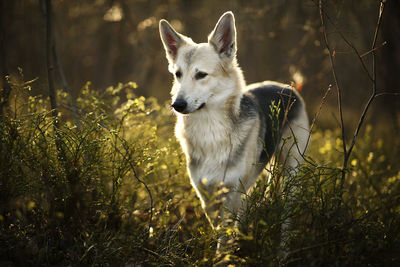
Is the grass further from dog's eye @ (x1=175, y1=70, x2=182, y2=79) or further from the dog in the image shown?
dog's eye @ (x1=175, y1=70, x2=182, y2=79)

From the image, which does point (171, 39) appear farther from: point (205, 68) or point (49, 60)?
point (49, 60)

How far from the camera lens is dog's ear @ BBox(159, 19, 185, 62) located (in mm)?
3211

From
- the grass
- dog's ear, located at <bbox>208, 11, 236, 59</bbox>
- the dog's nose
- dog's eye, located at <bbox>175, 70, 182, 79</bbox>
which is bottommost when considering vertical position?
the grass

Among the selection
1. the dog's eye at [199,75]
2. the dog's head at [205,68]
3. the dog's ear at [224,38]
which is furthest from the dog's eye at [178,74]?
the dog's ear at [224,38]

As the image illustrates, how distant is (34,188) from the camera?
2127mm

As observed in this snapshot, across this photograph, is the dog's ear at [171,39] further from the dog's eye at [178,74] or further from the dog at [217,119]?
the dog's eye at [178,74]

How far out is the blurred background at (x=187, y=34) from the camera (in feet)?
22.4

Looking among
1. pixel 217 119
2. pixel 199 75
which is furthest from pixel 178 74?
pixel 217 119

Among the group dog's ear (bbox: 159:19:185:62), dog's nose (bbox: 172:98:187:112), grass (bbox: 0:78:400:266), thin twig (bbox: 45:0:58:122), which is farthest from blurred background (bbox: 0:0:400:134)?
grass (bbox: 0:78:400:266)

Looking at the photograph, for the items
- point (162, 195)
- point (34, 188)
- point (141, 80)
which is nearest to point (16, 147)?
point (34, 188)

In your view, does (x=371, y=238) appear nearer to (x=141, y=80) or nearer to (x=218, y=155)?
(x=218, y=155)

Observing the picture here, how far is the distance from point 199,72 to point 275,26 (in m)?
3.77

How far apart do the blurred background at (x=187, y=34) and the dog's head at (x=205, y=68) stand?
3.28 meters

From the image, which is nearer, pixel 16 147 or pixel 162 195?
pixel 16 147
